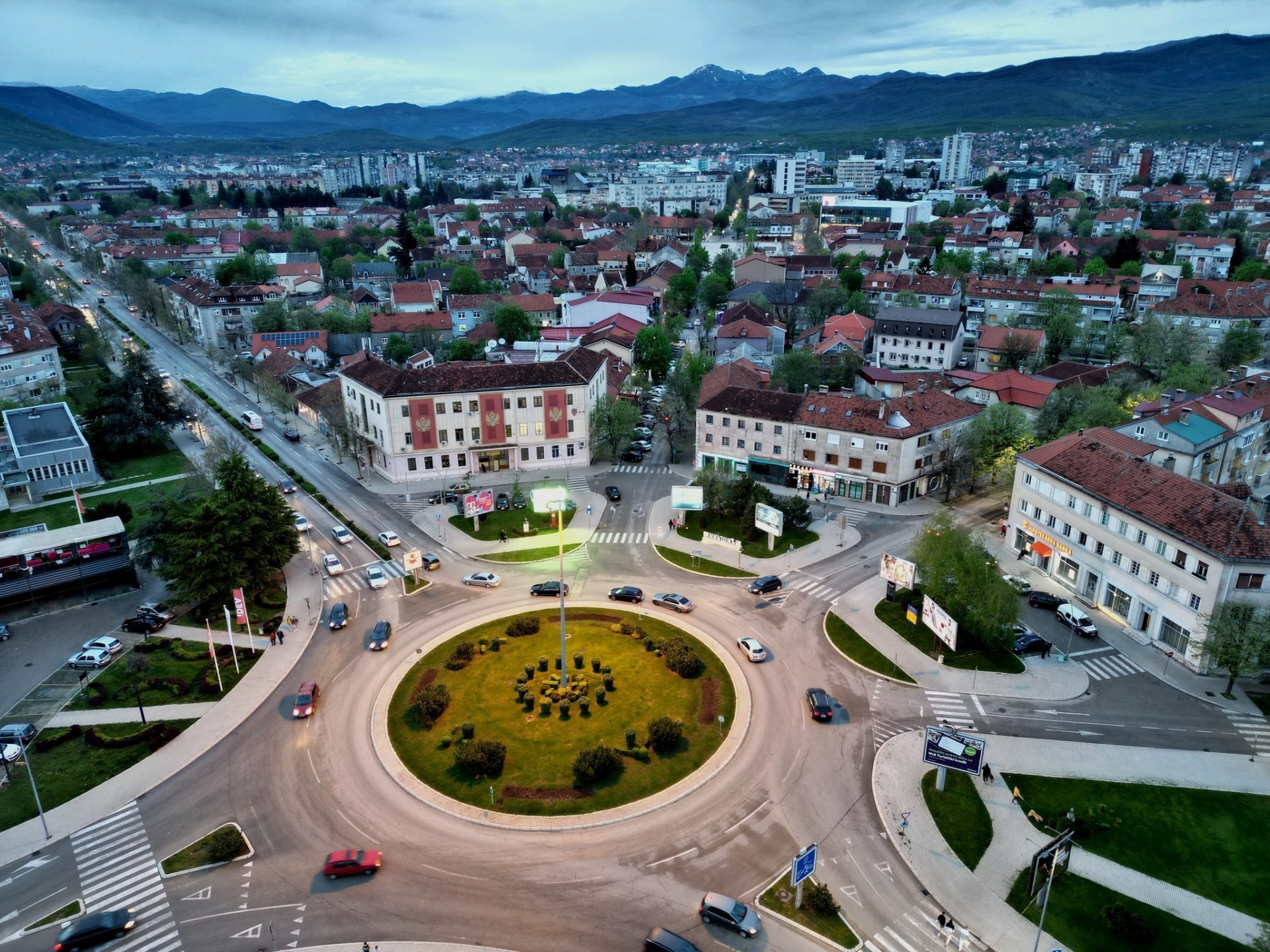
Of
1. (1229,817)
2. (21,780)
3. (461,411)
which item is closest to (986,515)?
(1229,817)

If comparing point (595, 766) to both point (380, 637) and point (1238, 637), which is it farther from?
point (1238, 637)

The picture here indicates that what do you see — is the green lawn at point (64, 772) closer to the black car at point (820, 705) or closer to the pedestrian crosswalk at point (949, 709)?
the black car at point (820, 705)

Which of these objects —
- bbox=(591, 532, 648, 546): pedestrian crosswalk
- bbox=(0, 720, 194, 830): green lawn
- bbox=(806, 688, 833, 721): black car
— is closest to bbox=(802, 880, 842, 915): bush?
bbox=(806, 688, 833, 721): black car

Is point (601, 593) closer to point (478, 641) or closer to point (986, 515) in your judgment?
point (478, 641)

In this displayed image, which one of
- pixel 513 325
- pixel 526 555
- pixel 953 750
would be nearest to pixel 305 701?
pixel 526 555

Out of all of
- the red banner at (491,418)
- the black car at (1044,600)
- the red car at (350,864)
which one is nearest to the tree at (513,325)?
the red banner at (491,418)

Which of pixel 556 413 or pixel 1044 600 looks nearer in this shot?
pixel 1044 600
